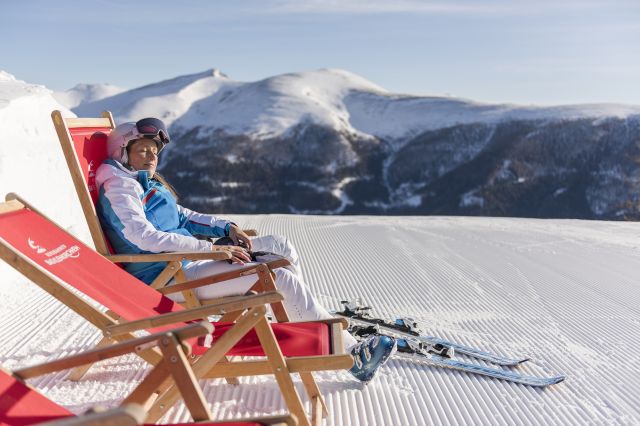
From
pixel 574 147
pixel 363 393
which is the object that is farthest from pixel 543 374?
pixel 574 147

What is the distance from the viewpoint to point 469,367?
10.4 ft

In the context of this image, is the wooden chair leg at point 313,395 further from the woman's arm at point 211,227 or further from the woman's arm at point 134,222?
the woman's arm at point 211,227

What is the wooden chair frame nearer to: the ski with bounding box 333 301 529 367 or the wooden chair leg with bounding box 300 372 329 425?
the wooden chair leg with bounding box 300 372 329 425

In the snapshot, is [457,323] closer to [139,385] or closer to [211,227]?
[211,227]

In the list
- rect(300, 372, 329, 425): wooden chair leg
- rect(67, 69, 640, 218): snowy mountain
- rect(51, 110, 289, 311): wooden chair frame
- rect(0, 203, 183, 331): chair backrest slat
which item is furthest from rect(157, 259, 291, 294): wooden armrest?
rect(67, 69, 640, 218): snowy mountain

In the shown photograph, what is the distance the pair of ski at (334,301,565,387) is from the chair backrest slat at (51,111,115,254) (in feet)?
4.72

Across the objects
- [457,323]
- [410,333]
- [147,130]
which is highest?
[147,130]

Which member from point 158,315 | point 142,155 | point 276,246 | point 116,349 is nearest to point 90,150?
point 142,155

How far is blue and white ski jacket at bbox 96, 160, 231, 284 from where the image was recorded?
2869 mm

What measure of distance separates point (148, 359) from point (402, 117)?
95.0m

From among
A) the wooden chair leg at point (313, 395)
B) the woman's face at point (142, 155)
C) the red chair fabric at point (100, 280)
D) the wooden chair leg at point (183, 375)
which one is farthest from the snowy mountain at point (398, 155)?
the wooden chair leg at point (183, 375)

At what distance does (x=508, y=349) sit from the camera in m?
3.68

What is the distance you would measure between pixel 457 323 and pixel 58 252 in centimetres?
265

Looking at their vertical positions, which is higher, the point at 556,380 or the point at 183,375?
the point at 183,375
